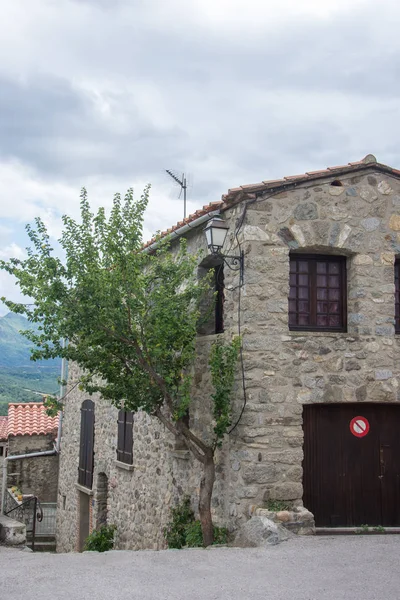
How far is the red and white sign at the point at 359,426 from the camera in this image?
8.67 metres

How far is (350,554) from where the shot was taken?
6859mm

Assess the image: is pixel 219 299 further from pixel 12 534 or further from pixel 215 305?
pixel 12 534

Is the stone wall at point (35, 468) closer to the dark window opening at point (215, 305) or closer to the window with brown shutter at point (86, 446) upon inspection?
the window with brown shutter at point (86, 446)

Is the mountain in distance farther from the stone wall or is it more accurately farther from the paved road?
the paved road

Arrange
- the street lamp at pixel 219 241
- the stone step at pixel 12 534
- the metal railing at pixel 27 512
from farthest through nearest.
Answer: the metal railing at pixel 27 512 → the stone step at pixel 12 534 → the street lamp at pixel 219 241

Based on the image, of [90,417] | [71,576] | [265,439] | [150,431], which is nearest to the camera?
[71,576]

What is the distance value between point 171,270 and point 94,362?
1584mm

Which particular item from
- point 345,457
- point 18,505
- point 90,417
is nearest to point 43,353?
point 345,457

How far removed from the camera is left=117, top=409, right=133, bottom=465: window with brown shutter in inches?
488

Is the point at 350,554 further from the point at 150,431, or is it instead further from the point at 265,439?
the point at 150,431

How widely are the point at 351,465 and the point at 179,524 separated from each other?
8.76 ft

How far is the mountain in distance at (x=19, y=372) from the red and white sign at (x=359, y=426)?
4.42 meters

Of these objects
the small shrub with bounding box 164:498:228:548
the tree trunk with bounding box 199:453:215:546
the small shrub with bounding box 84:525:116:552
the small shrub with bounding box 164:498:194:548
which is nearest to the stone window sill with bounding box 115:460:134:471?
the small shrub with bounding box 84:525:116:552

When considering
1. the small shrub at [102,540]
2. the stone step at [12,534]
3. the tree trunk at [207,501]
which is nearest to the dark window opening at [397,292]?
the tree trunk at [207,501]
